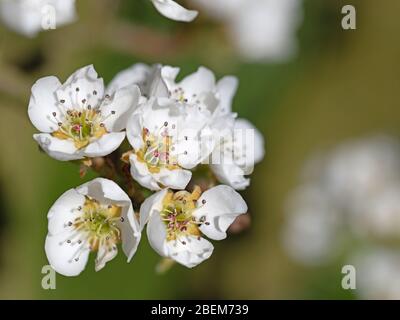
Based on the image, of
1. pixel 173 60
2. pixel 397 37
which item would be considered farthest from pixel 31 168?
pixel 397 37

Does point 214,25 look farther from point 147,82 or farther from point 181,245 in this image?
point 181,245

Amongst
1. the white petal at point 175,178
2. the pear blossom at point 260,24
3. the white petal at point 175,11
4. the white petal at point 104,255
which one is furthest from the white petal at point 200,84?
the pear blossom at point 260,24

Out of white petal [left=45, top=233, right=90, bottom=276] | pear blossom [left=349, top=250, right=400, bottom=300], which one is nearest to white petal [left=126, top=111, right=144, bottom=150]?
white petal [left=45, top=233, right=90, bottom=276]

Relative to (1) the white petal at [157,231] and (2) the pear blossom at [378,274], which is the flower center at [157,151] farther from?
(2) the pear blossom at [378,274]

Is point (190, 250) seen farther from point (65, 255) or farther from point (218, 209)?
point (65, 255)

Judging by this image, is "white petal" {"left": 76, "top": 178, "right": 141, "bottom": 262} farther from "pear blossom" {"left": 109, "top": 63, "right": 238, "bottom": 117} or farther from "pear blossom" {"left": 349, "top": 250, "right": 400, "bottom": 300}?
"pear blossom" {"left": 349, "top": 250, "right": 400, "bottom": 300}

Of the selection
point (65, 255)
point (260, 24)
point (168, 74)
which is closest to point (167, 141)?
point (168, 74)

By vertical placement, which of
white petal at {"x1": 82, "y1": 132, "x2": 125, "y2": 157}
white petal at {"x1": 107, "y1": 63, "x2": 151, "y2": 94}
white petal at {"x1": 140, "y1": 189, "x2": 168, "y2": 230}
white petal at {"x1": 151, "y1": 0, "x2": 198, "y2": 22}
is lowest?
white petal at {"x1": 140, "y1": 189, "x2": 168, "y2": 230}
